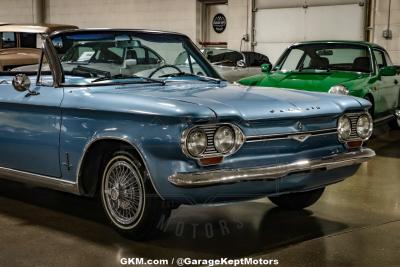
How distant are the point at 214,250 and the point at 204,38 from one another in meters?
13.4

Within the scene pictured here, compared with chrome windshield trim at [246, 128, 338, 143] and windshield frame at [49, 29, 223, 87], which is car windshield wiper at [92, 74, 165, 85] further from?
chrome windshield trim at [246, 128, 338, 143]

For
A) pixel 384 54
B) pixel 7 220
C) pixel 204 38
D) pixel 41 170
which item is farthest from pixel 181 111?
pixel 204 38

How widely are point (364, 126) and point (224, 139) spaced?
51.5 inches

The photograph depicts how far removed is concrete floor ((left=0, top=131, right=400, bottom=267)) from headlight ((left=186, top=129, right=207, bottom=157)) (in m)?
0.69

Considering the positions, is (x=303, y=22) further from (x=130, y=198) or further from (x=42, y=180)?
(x=130, y=198)

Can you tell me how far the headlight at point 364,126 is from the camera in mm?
4368

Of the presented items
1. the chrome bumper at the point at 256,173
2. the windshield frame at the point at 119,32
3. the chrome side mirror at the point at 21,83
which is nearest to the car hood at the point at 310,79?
the windshield frame at the point at 119,32

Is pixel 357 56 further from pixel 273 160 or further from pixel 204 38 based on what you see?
pixel 204 38

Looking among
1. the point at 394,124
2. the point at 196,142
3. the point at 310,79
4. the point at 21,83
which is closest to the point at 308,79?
the point at 310,79

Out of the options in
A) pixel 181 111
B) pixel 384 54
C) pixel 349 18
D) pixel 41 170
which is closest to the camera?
pixel 181 111

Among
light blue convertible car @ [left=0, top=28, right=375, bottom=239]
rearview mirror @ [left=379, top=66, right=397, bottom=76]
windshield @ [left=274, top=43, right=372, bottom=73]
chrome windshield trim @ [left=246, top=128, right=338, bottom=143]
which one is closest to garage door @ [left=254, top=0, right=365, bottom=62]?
windshield @ [left=274, top=43, right=372, bottom=73]

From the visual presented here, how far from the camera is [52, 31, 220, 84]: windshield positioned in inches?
181

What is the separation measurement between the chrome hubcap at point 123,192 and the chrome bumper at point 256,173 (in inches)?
18.8

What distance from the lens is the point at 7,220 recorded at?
15.2 ft
